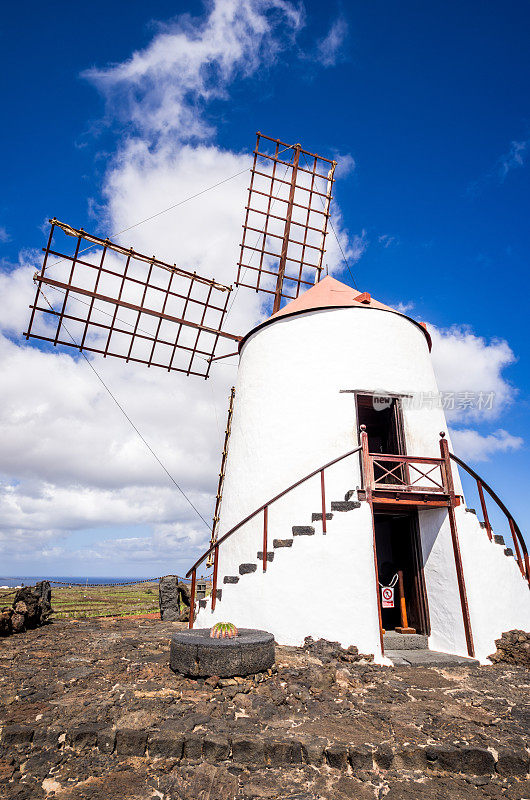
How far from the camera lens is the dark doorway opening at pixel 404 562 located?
33.2 feet

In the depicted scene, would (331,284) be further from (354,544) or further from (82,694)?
(82,694)

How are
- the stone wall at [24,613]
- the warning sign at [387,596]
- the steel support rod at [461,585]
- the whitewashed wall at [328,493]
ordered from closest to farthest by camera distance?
the whitewashed wall at [328,493] → the steel support rod at [461,585] → the warning sign at [387,596] → the stone wall at [24,613]

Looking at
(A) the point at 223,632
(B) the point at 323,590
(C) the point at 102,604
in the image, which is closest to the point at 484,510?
(B) the point at 323,590

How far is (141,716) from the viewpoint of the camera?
548 centimetres

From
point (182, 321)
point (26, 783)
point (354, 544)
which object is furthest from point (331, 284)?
point (26, 783)

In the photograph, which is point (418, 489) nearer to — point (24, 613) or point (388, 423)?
point (388, 423)

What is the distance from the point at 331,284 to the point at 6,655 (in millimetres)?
12763

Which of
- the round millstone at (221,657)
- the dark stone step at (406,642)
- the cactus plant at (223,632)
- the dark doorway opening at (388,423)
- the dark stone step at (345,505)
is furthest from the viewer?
the dark doorway opening at (388,423)

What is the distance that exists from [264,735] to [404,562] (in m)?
7.24

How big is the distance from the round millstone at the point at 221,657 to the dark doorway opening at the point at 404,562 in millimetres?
4486

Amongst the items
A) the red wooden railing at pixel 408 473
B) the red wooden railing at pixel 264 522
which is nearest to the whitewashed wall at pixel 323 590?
the red wooden railing at pixel 264 522

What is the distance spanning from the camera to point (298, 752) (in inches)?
193

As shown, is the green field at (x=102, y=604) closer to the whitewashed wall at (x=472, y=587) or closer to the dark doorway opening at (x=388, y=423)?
the dark doorway opening at (x=388, y=423)

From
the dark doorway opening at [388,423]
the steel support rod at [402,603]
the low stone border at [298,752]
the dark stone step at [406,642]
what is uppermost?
the dark doorway opening at [388,423]
